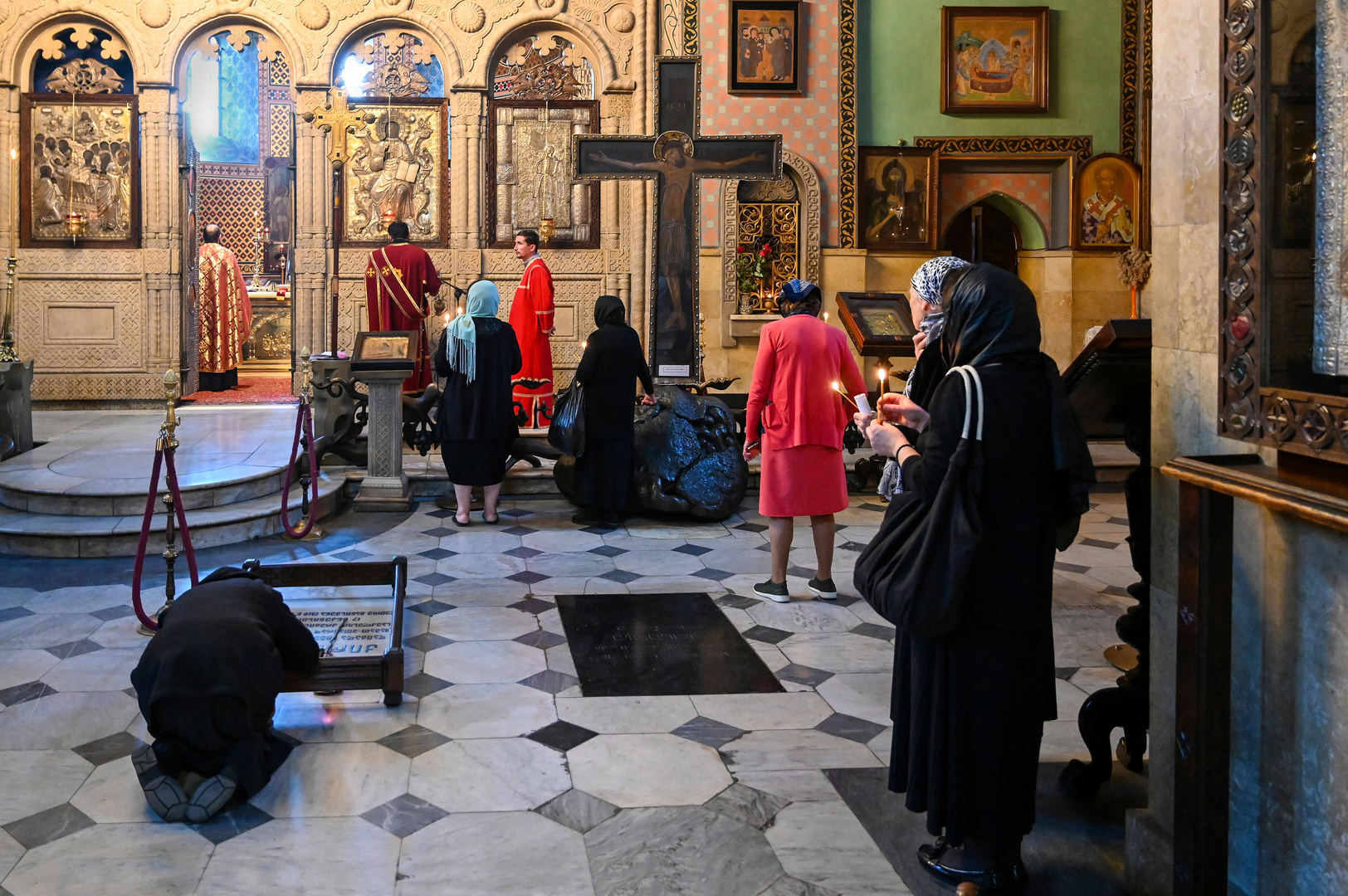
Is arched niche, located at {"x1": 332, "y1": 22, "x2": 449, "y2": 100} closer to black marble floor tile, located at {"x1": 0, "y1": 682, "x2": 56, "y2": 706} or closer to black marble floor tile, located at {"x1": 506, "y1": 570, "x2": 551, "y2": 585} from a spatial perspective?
black marble floor tile, located at {"x1": 506, "y1": 570, "x2": 551, "y2": 585}

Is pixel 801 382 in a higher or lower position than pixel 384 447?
higher

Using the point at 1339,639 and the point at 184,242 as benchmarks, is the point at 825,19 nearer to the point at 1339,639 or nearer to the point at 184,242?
the point at 184,242

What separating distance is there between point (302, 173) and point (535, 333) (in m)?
3.46

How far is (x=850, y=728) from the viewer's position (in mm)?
4316

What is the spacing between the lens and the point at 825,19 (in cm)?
1277

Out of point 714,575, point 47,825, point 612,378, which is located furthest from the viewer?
point 612,378

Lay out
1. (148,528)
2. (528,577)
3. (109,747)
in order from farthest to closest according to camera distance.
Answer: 1. (528,577)
2. (148,528)
3. (109,747)

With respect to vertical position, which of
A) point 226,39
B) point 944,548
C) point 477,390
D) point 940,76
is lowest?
point 944,548

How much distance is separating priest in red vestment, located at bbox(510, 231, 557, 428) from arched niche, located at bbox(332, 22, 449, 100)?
3.07 metres

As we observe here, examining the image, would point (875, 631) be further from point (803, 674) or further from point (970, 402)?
point (970, 402)

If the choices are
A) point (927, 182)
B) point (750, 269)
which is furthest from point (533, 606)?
point (927, 182)

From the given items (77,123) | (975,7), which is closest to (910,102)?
(975,7)

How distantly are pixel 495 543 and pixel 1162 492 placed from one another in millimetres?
5179

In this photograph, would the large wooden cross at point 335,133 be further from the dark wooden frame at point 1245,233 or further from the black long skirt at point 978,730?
the dark wooden frame at point 1245,233
